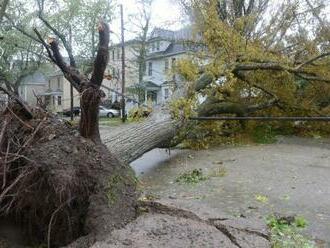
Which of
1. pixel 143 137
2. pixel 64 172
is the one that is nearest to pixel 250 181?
pixel 143 137

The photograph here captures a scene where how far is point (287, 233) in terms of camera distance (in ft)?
10.8

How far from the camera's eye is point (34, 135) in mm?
3551

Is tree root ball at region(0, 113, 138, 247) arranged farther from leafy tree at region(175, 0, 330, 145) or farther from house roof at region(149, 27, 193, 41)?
house roof at region(149, 27, 193, 41)

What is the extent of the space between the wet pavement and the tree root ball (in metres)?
0.42

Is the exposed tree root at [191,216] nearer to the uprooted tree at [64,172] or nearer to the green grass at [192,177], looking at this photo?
the uprooted tree at [64,172]

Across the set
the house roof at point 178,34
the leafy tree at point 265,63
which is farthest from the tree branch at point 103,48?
the house roof at point 178,34

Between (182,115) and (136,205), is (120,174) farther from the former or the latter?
(182,115)

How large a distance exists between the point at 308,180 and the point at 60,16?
927 inches

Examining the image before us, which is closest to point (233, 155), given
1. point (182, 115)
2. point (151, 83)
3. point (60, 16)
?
point (182, 115)

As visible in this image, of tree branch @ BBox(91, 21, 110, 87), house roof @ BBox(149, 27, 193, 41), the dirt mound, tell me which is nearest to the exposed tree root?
the dirt mound

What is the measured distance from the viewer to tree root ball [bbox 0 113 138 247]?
309 cm

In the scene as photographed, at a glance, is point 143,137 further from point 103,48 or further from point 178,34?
point 178,34

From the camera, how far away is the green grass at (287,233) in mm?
2965

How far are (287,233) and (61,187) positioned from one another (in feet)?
5.27
